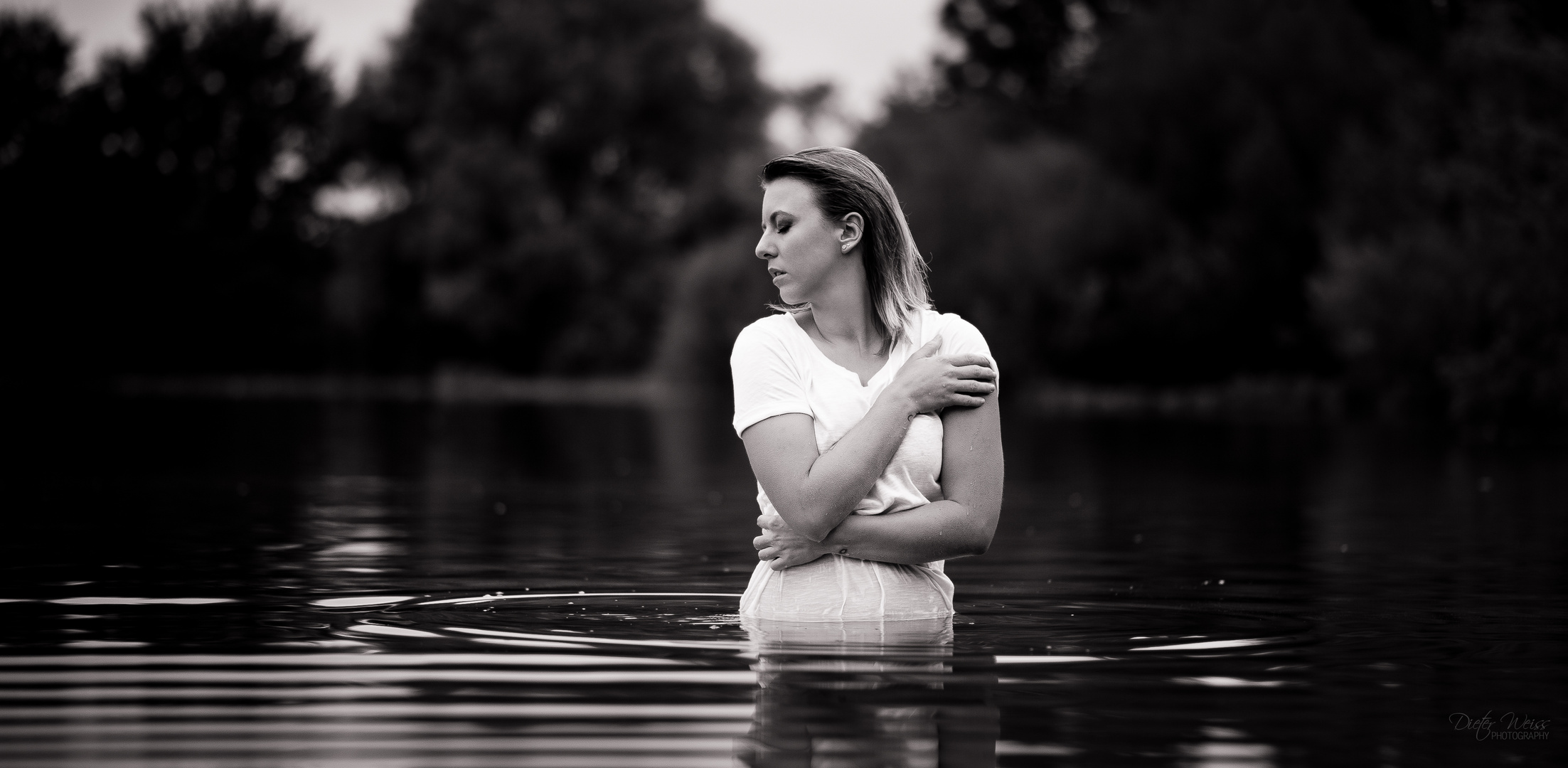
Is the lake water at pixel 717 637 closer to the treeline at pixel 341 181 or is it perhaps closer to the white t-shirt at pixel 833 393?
the white t-shirt at pixel 833 393

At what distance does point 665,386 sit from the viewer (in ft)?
192

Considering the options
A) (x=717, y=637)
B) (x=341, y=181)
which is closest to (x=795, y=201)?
(x=717, y=637)

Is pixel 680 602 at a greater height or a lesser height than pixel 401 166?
lesser

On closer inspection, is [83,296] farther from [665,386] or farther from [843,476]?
[843,476]

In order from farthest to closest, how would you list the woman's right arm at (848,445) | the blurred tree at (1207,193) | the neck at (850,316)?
the blurred tree at (1207,193), the neck at (850,316), the woman's right arm at (848,445)

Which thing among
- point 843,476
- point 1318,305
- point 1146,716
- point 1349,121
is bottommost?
point 1146,716

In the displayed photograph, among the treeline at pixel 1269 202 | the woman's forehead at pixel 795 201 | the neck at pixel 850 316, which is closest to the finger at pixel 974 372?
the neck at pixel 850 316

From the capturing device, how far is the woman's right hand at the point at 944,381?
5.19m

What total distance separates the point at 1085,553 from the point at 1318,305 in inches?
1191

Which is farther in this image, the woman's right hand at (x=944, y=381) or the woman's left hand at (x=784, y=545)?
the woman's left hand at (x=784, y=545)

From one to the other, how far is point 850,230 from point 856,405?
462mm

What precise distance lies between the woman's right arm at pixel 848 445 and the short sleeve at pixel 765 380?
28mm

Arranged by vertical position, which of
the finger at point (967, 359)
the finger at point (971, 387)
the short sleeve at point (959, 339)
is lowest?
the finger at point (971, 387)

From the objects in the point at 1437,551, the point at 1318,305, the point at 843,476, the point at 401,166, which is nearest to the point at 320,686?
the point at 843,476
